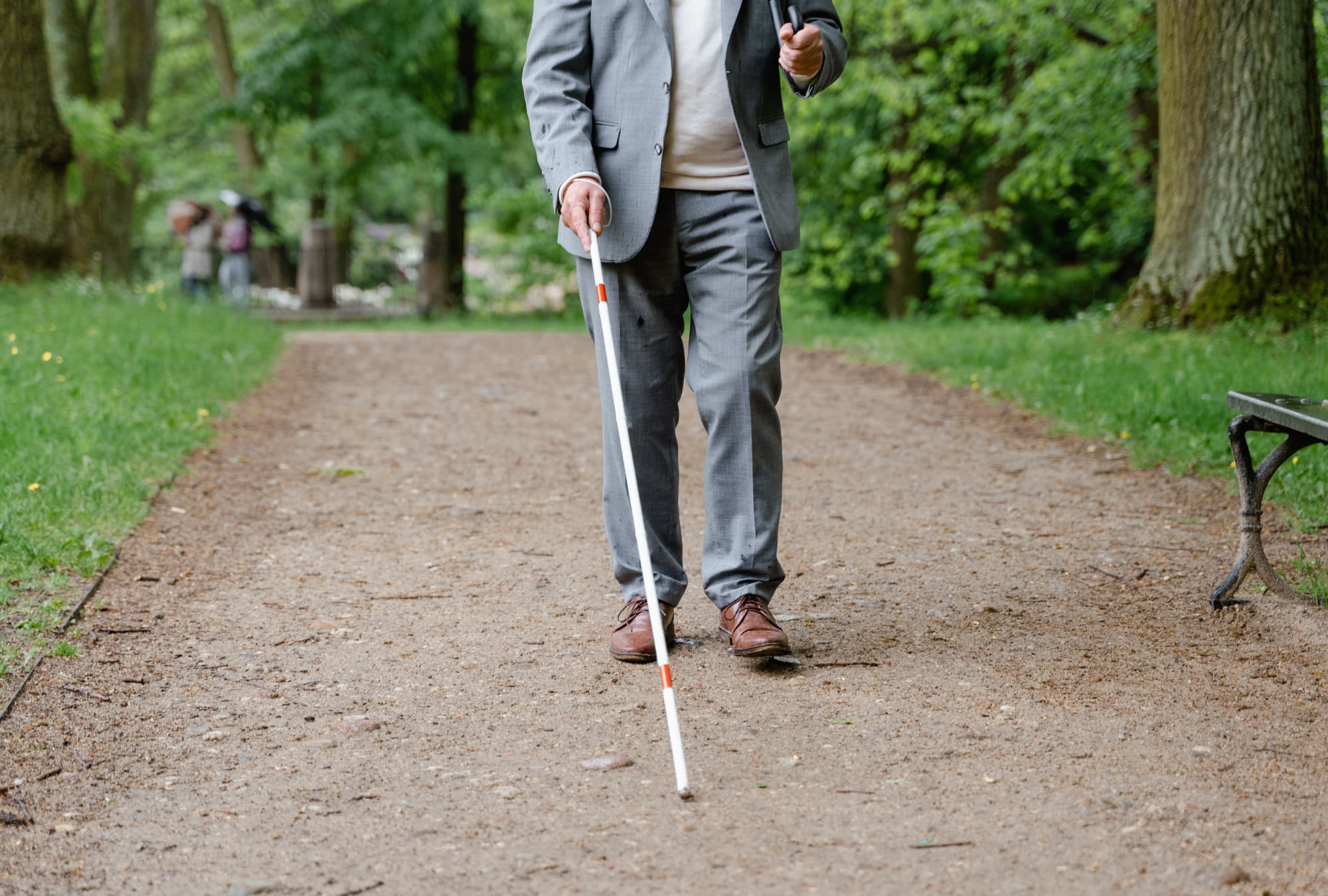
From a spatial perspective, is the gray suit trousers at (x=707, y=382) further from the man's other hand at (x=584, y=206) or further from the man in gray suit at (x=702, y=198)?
the man's other hand at (x=584, y=206)

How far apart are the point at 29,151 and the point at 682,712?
10484mm

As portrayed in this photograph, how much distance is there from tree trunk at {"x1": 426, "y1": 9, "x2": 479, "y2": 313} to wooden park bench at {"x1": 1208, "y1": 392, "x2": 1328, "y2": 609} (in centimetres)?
1803

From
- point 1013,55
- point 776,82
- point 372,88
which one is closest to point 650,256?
point 776,82

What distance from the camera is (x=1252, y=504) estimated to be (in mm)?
3762

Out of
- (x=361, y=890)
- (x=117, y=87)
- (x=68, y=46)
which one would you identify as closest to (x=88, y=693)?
(x=361, y=890)

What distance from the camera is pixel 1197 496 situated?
17.7 ft

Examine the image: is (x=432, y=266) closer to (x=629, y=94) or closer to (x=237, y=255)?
(x=237, y=255)

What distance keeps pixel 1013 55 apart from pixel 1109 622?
11985 mm

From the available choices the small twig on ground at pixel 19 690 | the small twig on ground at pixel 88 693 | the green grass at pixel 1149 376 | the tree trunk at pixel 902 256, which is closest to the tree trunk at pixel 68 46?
the tree trunk at pixel 902 256

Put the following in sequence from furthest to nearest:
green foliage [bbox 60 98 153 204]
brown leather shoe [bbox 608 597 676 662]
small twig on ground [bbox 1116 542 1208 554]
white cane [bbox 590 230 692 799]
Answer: green foliage [bbox 60 98 153 204], small twig on ground [bbox 1116 542 1208 554], brown leather shoe [bbox 608 597 676 662], white cane [bbox 590 230 692 799]

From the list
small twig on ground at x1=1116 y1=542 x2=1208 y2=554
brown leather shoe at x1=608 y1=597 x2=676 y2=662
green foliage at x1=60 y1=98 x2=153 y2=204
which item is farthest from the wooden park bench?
green foliage at x1=60 y1=98 x2=153 y2=204

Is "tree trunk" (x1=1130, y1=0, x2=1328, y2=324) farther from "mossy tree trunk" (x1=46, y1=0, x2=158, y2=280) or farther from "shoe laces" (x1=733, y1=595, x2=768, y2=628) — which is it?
"mossy tree trunk" (x1=46, y1=0, x2=158, y2=280)

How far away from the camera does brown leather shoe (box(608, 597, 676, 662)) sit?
3.49 meters

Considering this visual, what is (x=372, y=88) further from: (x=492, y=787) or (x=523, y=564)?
(x=492, y=787)
